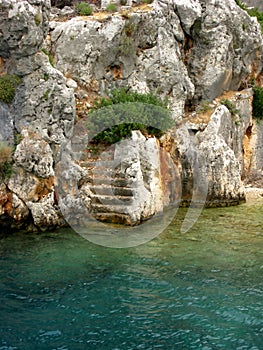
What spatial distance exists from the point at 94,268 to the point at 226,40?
615 inches

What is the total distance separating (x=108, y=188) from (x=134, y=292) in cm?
612

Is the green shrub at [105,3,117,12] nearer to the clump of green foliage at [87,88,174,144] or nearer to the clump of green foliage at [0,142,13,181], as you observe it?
the clump of green foliage at [87,88,174,144]

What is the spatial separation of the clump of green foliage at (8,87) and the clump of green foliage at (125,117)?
314 cm

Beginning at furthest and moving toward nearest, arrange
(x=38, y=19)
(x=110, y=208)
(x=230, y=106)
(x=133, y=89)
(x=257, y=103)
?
(x=257, y=103)
(x=230, y=106)
(x=133, y=89)
(x=38, y=19)
(x=110, y=208)

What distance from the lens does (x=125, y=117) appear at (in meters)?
16.5

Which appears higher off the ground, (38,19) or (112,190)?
(38,19)

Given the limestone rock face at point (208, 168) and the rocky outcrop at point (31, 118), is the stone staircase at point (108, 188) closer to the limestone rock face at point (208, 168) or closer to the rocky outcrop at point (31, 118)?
the rocky outcrop at point (31, 118)

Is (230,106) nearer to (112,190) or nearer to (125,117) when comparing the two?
(125,117)

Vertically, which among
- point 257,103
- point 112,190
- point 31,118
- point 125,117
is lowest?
point 112,190

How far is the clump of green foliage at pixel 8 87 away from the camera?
48.4 feet

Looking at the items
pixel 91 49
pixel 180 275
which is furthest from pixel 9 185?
pixel 91 49

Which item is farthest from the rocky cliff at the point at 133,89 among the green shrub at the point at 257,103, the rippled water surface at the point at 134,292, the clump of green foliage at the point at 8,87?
the rippled water surface at the point at 134,292

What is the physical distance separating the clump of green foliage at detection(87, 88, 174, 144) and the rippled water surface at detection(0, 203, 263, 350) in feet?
14.7

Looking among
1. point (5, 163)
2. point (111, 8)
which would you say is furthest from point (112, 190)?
point (111, 8)
